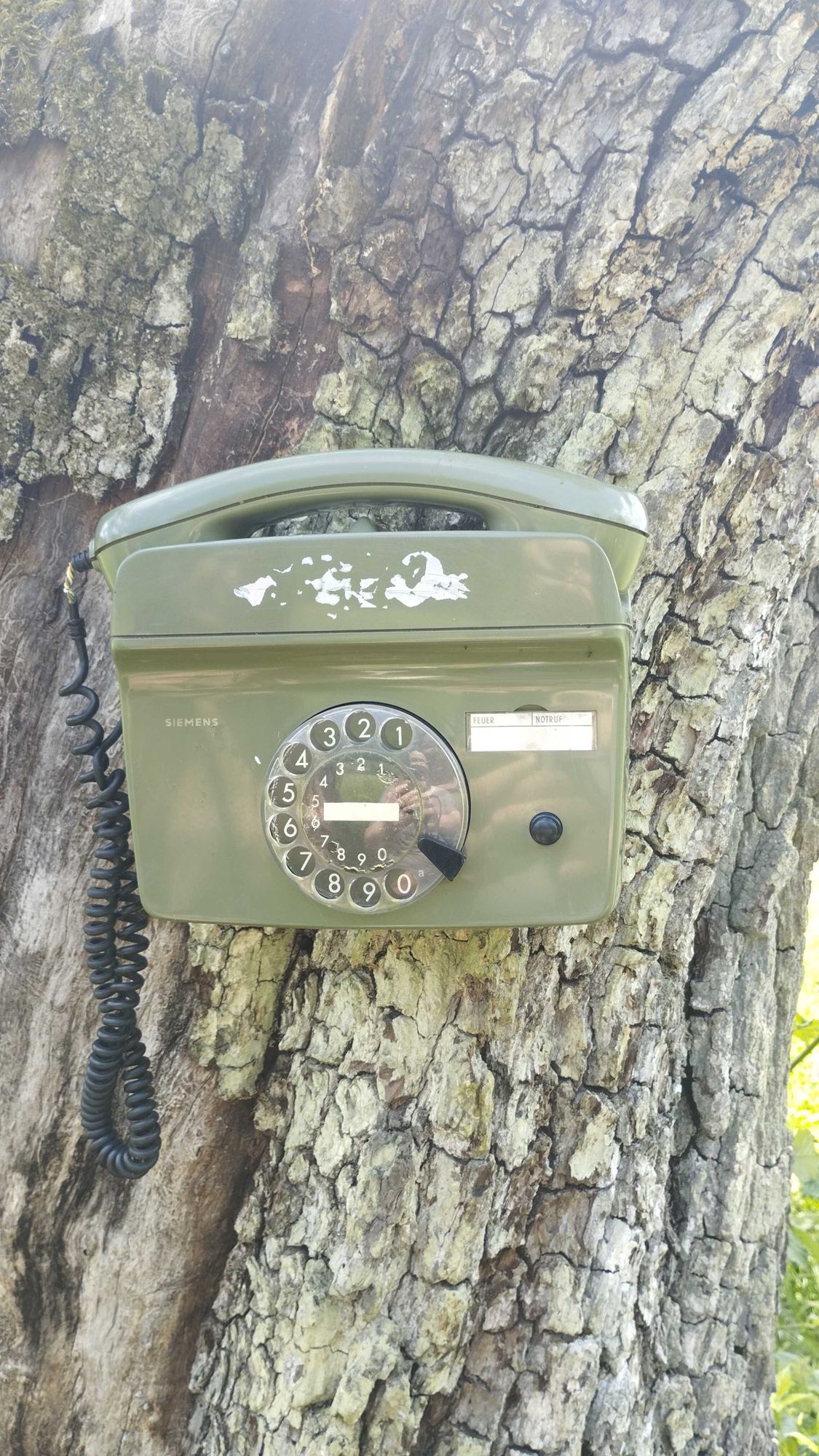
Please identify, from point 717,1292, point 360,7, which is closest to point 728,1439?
point 717,1292

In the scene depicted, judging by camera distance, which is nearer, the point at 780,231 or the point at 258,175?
the point at 780,231

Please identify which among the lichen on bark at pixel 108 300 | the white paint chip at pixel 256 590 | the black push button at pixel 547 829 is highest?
the lichen on bark at pixel 108 300

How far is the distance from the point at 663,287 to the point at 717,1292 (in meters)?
1.28

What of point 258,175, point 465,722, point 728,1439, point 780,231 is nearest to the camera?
point 465,722

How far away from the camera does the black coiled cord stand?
3.39 feet

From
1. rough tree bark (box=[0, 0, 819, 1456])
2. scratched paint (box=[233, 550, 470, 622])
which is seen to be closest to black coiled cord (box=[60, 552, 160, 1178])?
rough tree bark (box=[0, 0, 819, 1456])

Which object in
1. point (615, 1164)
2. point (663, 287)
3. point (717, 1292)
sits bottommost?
point (717, 1292)

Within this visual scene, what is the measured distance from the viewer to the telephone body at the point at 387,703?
2.79ft

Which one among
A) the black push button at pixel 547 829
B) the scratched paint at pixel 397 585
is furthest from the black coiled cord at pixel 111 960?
the black push button at pixel 547 829

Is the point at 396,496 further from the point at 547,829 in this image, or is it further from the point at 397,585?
the point at 547,829

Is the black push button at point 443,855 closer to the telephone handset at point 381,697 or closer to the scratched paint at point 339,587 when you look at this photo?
the telephone handset at point 381,697

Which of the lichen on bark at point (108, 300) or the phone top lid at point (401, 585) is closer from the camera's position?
the phone top lid at point (401, 585)

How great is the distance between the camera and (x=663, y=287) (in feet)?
3.51

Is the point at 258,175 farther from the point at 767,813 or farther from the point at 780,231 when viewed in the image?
the point at 767,813
